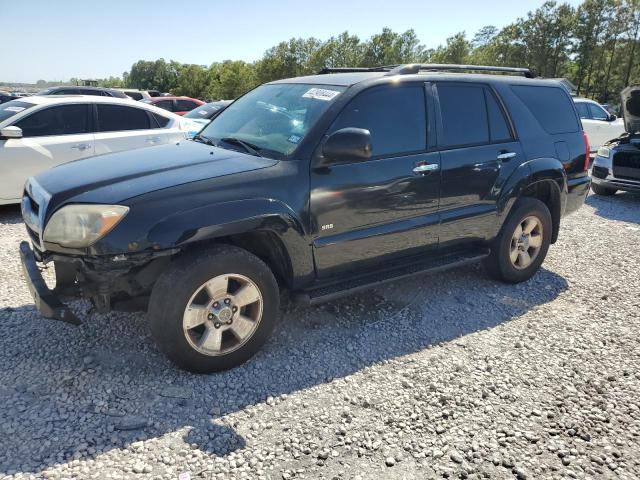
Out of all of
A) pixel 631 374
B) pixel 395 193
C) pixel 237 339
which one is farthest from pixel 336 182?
pixel 631 374

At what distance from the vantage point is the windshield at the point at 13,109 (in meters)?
6.56

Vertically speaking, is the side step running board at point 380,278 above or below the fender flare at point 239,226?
below

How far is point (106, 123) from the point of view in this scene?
678 centimetres

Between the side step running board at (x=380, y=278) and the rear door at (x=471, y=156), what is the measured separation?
139 mm

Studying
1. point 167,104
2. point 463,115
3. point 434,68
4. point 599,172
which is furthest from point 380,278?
point 167,104

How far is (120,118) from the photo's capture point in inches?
272

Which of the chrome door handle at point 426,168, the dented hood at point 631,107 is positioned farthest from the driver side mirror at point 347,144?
the dented hood at point 631,107

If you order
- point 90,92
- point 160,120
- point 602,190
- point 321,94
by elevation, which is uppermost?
point 321,94

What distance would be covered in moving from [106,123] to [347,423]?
578cm

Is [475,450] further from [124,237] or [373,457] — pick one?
[124,237]

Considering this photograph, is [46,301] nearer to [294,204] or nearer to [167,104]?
[294,204]

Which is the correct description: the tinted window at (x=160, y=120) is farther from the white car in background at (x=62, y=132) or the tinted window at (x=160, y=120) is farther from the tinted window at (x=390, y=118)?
the tinted window at (x=390, y=118)

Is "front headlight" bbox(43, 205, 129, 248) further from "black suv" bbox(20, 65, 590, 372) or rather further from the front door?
the front door

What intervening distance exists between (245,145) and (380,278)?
1.37 m
